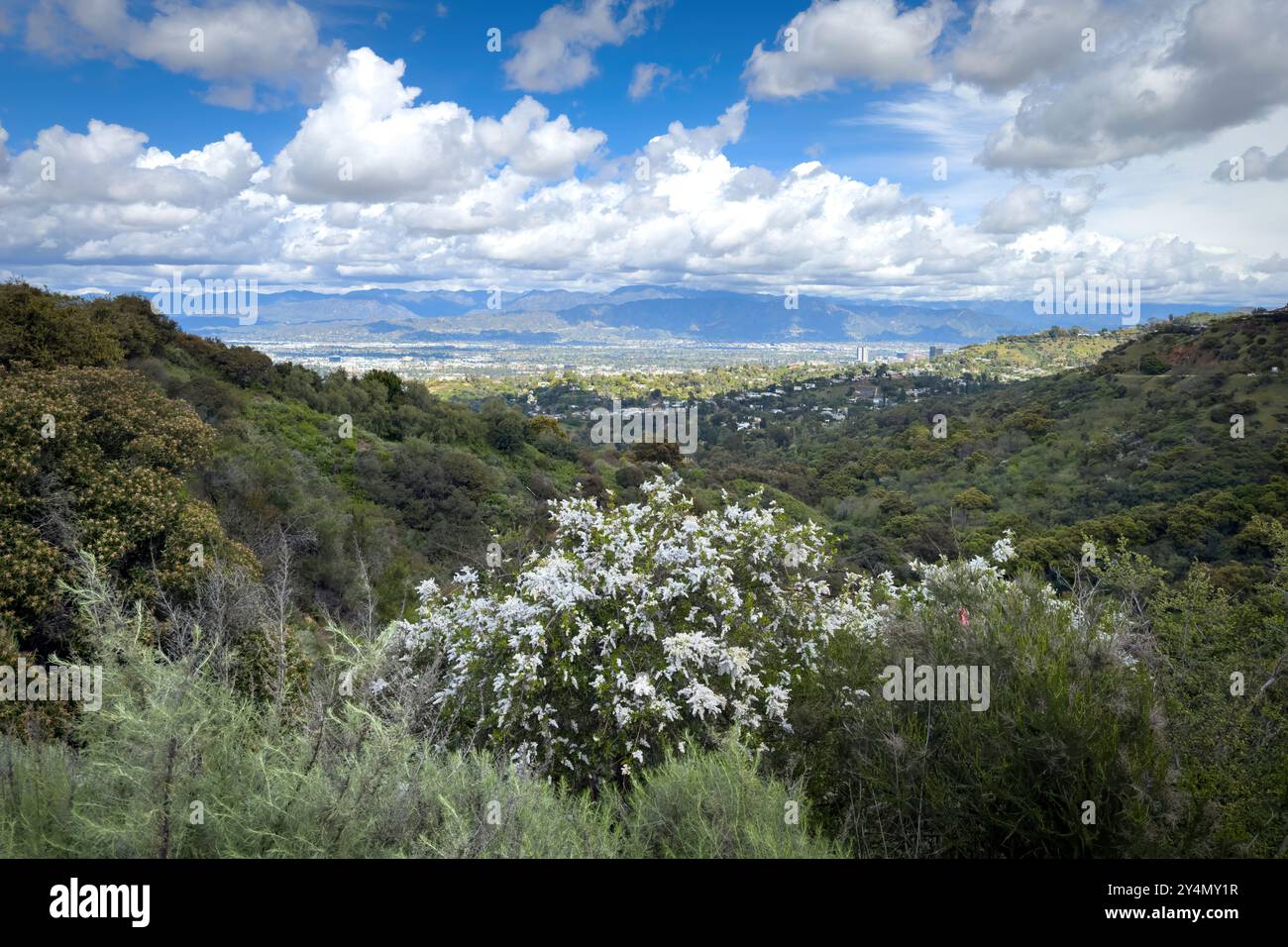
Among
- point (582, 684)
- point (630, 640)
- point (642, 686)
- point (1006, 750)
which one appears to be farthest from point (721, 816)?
point (630, 640)

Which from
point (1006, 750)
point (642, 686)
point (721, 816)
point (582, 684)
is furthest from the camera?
point (582, 684)

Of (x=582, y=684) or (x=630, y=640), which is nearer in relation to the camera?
(x=582, y=684)

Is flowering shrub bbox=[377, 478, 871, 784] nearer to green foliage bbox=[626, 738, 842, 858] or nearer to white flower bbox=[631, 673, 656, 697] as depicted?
white flower bbox=[631, 673, 656, 697]

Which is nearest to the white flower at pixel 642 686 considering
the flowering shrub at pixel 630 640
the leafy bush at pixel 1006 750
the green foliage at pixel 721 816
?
the flowering shrub at pixel 630 640

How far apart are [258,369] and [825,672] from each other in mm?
28579

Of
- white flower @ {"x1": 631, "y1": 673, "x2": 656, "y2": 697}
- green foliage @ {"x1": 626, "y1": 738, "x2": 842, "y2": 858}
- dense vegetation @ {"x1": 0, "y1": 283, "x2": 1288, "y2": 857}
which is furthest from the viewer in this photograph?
white flower @ {"x1": 631, "y1": 673, "x2": 656, "y2": 697}

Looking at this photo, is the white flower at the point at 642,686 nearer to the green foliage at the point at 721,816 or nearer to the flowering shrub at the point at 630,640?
the flowering shrub at the point at 630,640

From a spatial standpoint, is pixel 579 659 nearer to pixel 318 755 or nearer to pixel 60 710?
pixel 318 755

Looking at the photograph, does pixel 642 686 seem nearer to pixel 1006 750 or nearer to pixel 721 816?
pixel 721 816

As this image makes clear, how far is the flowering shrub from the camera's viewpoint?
20.2 ft

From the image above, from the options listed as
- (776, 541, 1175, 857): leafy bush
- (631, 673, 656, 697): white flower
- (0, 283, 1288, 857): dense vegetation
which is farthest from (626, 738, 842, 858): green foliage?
(631, 673, 656, 697): white flower

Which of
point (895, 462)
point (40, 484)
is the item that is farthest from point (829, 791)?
point (895, 462)

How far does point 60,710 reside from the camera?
25.3 feet

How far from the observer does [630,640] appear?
680 centimetres
